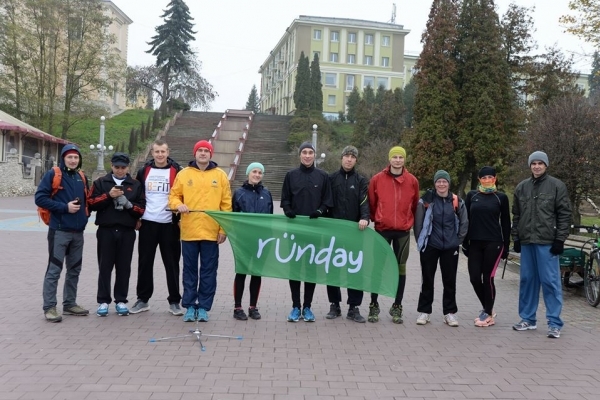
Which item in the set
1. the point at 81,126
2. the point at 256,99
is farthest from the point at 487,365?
the point at 256,99

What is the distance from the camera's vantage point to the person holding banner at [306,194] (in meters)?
7.33

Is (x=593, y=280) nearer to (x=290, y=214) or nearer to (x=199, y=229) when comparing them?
(x=290, y=214)

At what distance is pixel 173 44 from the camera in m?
70.5

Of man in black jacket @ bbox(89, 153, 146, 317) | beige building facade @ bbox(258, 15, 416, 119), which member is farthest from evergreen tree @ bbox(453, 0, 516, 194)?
beige building facade @ bbox(258, 15, 416, 119)

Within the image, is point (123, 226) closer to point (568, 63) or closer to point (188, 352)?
point (188, 352)

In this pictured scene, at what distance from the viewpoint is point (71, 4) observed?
140 ft

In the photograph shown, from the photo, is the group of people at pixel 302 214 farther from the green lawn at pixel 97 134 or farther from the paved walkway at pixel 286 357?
the green lawn at pixel 97 134

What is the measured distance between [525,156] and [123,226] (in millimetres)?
11897

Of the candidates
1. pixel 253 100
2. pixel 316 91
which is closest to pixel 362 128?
pixel 316 91

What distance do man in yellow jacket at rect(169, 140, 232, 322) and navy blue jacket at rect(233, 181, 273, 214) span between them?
357mm

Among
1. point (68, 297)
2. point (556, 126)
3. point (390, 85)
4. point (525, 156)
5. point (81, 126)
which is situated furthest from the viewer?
point (390, 85)

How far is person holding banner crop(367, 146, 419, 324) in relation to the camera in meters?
7.34

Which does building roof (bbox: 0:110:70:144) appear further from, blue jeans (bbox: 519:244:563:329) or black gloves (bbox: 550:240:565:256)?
black gloves (bbox: 550:240:565:256)

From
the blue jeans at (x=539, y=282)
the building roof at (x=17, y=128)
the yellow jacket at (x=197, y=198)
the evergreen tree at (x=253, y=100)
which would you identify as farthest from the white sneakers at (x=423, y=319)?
the evergreen tree at (x=253, y=100)
